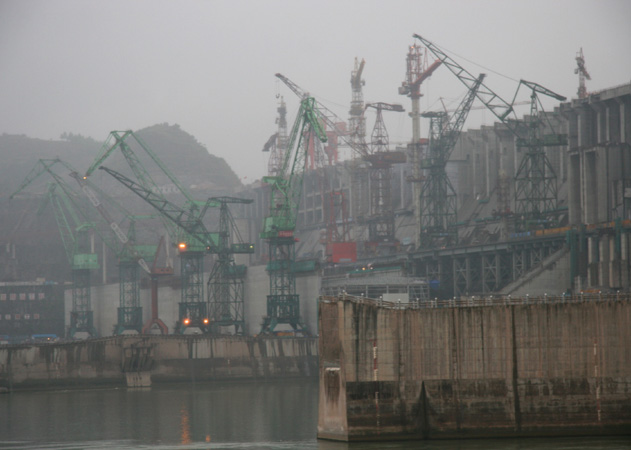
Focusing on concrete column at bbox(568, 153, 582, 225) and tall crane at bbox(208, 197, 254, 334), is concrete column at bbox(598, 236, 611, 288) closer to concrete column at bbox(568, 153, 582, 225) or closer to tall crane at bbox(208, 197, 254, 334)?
concrete column at bbox(568, 153, 582, 225)

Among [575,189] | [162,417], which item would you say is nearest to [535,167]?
[575,189]

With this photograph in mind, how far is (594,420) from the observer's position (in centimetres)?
6153

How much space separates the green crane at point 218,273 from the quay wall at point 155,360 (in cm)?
2180

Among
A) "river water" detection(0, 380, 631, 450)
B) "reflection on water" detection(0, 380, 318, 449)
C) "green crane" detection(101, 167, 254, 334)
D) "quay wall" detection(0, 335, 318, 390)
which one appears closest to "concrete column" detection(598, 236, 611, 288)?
"reflection on water" detection(0, 380, 318, 449)

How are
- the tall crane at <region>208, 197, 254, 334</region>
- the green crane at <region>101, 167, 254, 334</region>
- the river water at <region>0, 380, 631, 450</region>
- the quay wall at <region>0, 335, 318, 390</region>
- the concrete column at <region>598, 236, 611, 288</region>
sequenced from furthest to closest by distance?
the green crane at <region>101, 167, 254, 334</region> < the tall crane at <region>208, 197, 254, 334</region> < the quay wall at <region>0, 335, 318, 390</region> < the concrete column at <region>598, 236, 611, 288</region> < the river water at <region>0, 380, 631, 450</region>

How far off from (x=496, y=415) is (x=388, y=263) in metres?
121

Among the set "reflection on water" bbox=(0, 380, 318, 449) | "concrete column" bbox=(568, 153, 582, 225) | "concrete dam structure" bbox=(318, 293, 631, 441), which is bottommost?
"reflection on water" bbox=(0, 380, 318, 449)

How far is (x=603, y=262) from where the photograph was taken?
131750 mm

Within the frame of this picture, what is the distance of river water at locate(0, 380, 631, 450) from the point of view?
6091 centimetres

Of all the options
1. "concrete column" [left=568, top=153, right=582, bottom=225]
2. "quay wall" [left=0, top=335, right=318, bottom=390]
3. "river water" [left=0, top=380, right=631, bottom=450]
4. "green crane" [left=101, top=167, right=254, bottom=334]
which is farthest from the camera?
"green crane" [left=101, top=167, right=254, bottom=334]

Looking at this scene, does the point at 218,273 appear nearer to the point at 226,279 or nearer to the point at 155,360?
the point at 226,279

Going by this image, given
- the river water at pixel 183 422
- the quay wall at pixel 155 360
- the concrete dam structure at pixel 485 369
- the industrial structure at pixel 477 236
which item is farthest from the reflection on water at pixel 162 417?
the industrial structure at pixel 477 236

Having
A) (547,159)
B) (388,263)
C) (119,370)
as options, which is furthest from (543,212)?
(119,370)

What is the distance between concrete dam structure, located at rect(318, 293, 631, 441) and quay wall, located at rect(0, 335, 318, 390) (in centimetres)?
8539
